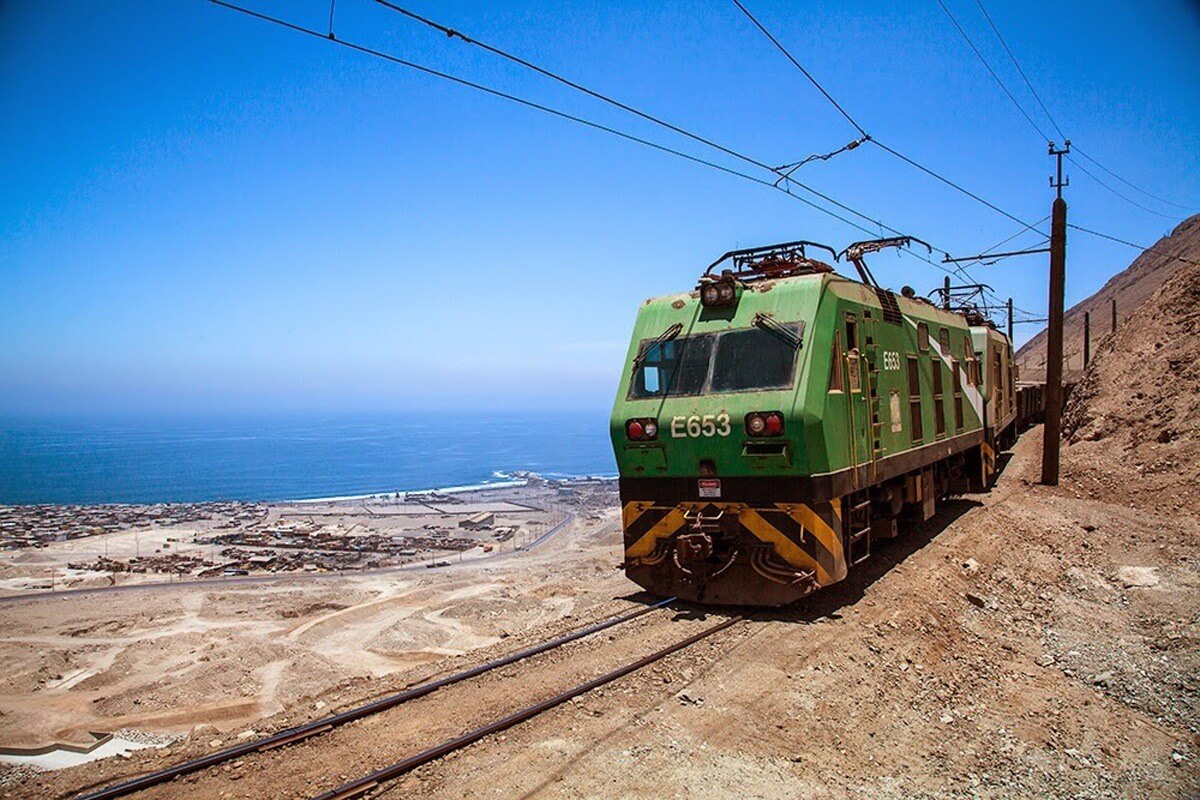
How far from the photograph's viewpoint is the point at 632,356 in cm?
1032

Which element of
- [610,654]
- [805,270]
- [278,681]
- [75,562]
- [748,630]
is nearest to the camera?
[610,654]

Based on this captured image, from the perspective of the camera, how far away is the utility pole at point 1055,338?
19016 mm

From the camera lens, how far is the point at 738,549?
30.1ft

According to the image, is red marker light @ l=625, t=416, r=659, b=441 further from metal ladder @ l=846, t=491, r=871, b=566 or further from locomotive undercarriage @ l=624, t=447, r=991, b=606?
metal ladder @ l=846, t=491, r=871, b=566

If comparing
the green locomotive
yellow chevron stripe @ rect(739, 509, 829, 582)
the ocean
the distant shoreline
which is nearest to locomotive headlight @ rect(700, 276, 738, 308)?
the green locomotive

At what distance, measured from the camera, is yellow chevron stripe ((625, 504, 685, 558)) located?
31.1 ft

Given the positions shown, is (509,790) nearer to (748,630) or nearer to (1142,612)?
(748,630)

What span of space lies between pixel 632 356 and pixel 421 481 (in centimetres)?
10404

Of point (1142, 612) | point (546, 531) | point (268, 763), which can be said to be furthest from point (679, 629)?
point (546, 531)

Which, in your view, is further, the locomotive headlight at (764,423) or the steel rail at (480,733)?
the locomotive headlight at (764,423)

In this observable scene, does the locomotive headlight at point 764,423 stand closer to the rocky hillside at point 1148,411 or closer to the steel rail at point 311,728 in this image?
the steel rail at point 311,728

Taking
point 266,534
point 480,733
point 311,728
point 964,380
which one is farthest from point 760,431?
point 266,534

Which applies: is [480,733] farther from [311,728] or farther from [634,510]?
[634,510]

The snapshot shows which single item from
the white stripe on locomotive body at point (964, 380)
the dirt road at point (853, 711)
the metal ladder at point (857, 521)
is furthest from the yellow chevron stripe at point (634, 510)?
the white stripe on locomotive body at point (964, 380)
